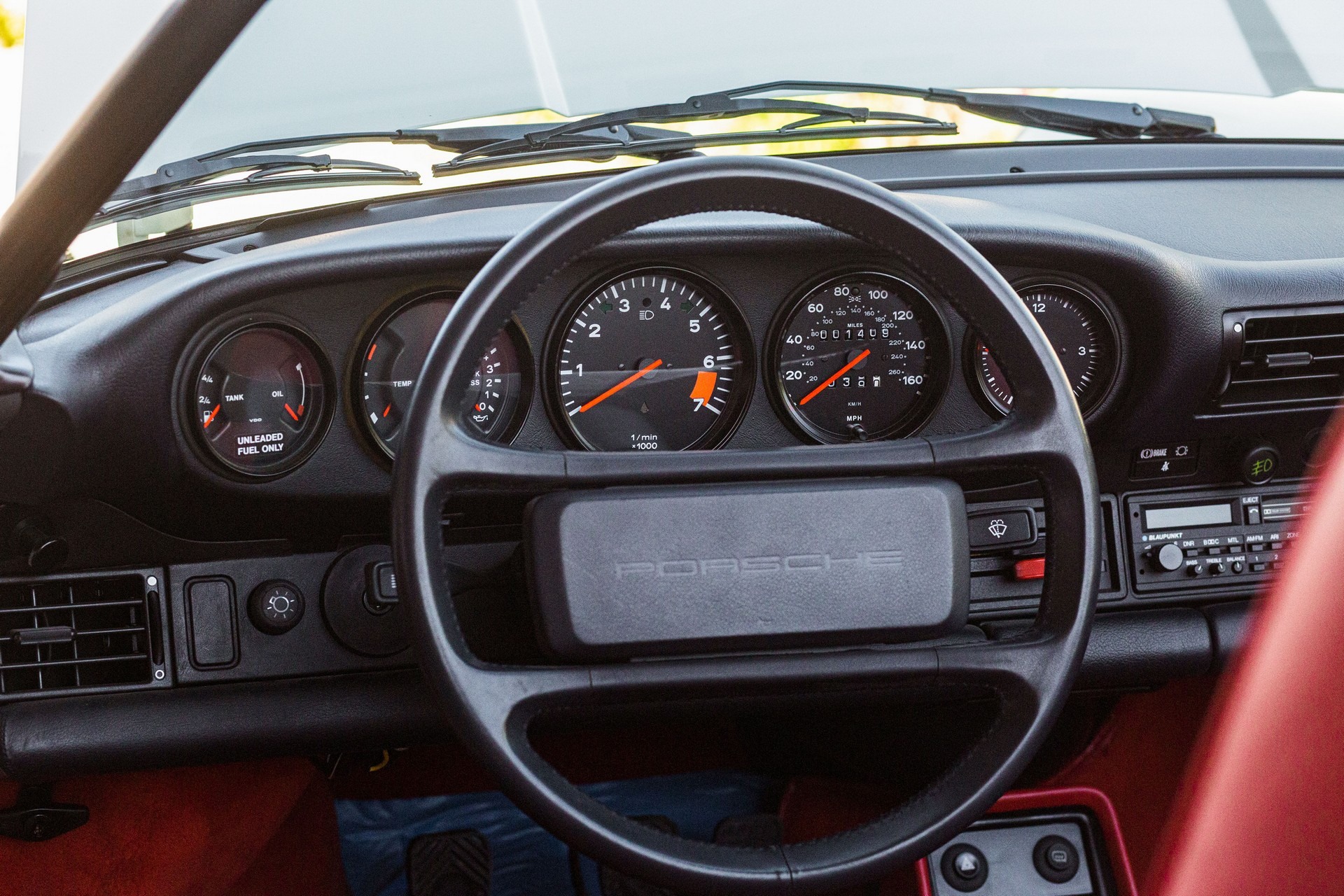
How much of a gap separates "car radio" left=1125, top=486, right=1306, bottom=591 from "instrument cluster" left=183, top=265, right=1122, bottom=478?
0.82ft

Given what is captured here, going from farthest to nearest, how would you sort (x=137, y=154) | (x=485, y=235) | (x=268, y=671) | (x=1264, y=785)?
(x=268, y=671)
(x=485, y=235)
(x=137, y=154)
(x=1264, y=785)

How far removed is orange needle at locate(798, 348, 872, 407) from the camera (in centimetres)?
192

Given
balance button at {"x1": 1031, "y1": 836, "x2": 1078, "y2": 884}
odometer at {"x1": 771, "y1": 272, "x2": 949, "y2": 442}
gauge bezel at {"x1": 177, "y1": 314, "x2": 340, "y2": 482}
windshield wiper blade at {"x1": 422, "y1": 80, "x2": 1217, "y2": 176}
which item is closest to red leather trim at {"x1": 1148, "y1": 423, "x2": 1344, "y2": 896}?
odometer at {"x1": 771, "y1": 272, "x2": 949, "y2": 442}

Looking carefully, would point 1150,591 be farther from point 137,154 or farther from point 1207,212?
point 137,154

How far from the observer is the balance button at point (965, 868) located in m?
2.29

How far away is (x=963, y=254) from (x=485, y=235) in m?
0.74

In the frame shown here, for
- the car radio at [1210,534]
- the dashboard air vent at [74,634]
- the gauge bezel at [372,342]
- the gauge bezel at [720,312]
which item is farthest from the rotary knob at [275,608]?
the car radio at [1210,534]

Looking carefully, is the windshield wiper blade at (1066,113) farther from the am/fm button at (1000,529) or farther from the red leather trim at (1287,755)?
the red leather trim at (1287,755)

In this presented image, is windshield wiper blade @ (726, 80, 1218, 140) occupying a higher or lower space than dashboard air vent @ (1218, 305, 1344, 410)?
higher

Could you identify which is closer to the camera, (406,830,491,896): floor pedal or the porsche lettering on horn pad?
the porsche lettering on horn pad

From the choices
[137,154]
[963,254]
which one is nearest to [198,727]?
[137,154]

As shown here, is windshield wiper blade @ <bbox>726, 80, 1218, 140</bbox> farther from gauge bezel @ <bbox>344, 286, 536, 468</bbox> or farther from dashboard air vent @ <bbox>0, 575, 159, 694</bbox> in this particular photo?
dashboard air vent @ <bbox>0, 575, 159, 694</bbox>

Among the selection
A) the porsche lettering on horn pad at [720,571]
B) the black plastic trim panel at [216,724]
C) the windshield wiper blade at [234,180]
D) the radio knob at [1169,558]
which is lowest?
the black plastic trim panel at [216,724]

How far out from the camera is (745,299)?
1875 millimetres
